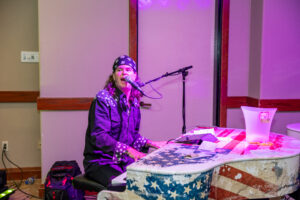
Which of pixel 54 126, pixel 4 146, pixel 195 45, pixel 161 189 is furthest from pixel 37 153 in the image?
pixel 161 189

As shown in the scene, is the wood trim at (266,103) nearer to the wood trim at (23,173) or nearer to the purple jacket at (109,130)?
the purple jacket at (109,130)

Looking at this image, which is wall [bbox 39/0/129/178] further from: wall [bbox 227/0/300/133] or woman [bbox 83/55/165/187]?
wall [bbox 227/0/300/133]

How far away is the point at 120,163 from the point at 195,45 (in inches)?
68.5

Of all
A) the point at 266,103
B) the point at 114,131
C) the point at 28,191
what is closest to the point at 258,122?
the point at 114,131

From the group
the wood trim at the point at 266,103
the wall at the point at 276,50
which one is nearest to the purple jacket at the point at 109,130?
the wood trim at the point at 266,103

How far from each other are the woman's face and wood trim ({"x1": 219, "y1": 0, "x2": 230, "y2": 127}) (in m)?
1.51

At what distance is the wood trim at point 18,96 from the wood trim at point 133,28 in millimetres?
1137

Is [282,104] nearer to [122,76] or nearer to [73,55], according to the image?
[122,76]

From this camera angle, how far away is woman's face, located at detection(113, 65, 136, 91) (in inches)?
89.4

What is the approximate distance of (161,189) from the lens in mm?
1438

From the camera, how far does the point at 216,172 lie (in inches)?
64.1

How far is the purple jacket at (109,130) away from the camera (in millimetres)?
2086

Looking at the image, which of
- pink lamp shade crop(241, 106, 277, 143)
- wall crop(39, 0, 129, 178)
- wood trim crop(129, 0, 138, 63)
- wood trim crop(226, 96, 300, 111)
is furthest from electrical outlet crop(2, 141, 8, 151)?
pink lamp shade crop(241, 106, 277, 143)

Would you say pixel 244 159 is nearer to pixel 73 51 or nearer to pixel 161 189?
pixel 161 189
